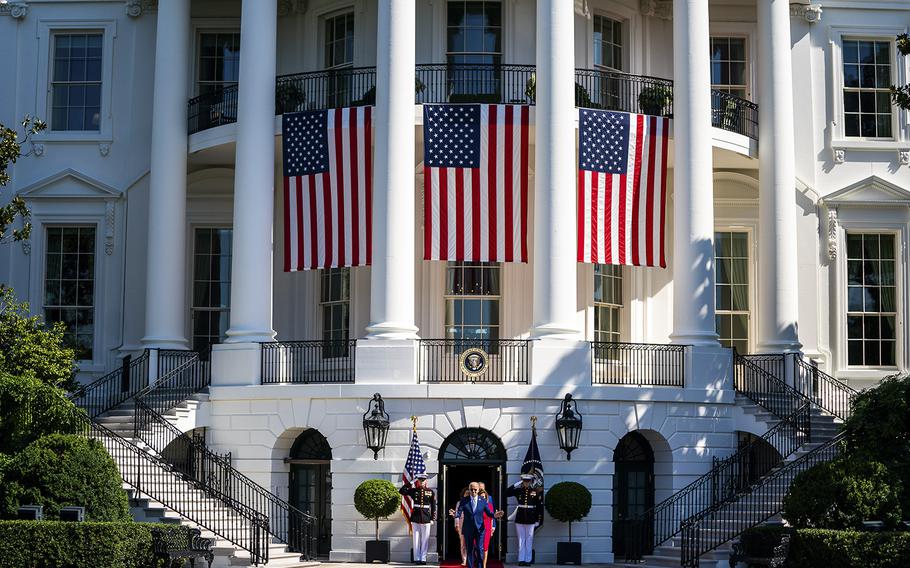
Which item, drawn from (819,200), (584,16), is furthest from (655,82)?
(819,200)

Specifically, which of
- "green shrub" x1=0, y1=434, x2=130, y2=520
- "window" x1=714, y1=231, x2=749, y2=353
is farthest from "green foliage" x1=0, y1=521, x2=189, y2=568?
"window" x1=714, y1=231, x2=749, y2=353

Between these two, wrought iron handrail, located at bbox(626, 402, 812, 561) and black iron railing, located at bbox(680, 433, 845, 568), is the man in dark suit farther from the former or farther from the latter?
wrought iron handrail, located at bbox(626, 402, 812, 561)

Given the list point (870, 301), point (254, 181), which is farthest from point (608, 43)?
point (254, 181)

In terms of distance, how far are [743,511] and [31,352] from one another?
44.7 ft

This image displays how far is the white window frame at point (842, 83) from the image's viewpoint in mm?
35969

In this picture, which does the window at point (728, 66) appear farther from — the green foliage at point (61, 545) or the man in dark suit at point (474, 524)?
the green foliage at point (61, 545)

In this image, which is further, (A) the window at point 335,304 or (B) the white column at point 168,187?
(A) the window at point 335,304

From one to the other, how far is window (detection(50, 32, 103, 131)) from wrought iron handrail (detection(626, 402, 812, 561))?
53.8 feet

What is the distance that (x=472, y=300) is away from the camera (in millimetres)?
33344

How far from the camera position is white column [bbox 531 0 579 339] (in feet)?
99.1

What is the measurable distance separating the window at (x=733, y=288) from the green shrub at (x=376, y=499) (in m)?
10.5

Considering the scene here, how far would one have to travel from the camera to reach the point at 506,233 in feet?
103

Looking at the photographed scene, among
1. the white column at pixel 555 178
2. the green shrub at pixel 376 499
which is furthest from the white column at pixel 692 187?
the green shrub at pixel 376 499

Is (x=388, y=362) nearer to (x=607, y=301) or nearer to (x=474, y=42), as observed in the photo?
(x=607, y=301)
